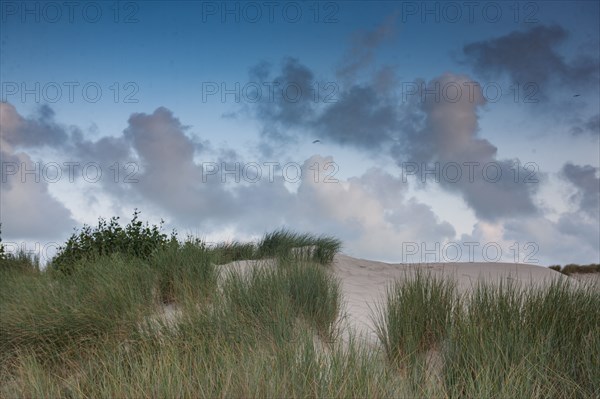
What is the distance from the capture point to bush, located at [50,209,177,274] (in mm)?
9047

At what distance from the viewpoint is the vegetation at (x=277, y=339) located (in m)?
3.34

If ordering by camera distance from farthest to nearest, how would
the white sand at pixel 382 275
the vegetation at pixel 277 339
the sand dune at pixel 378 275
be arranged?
the white sand at pixel 382 275
the sand dune at pixel 378 275
the vegetation at pixel 277 339

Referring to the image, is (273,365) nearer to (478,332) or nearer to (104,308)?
(478,332)

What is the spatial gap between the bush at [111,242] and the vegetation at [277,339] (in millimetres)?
1851

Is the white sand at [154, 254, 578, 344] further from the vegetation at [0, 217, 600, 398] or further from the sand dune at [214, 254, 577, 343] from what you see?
the vegetation at [0, 217, 600, 398]

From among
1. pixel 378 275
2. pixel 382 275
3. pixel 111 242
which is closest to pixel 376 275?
pixel 378 275

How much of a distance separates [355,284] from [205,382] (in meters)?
5.99

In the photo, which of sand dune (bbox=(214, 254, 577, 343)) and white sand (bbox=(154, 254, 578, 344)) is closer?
white sand (bbox=(154, 254, 578, 344))

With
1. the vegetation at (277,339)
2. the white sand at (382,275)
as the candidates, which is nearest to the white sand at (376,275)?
the white sand at (382,275)

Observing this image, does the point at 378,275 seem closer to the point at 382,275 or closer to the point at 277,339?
the point at 382,275

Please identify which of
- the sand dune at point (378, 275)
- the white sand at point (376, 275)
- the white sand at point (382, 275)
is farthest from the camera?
the white sand at point (382, 275)

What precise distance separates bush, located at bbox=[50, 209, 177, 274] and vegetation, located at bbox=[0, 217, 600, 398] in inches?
72.9

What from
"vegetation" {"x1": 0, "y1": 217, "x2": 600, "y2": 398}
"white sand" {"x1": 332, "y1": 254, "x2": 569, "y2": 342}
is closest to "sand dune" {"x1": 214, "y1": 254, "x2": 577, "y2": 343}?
"white sand" {"x1": 332, "y1": 254, "x2": 569, "y2": 342}

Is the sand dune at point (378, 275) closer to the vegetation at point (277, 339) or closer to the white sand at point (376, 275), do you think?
the white sand at point (376, 275)
